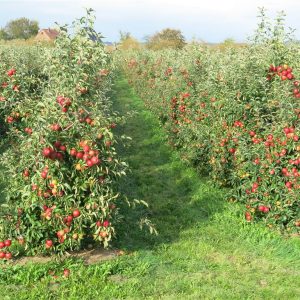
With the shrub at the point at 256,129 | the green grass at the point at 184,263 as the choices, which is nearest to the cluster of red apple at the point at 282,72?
the shrub at the point at 256,129

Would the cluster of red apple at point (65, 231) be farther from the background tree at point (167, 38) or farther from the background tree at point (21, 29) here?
the background tree at point (21, 29)

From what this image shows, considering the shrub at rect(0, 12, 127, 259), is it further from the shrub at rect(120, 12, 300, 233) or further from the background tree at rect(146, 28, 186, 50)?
the background tree at rect(146, 28, 186, 50)

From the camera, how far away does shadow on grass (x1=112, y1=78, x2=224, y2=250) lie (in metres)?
6.18

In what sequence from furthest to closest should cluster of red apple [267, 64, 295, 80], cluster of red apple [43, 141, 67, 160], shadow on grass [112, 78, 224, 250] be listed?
1. cluster of red apple [267, 64, 295, 80]
2. shadow on grass [112, 78, 224, 250]
3. cluster of red apple [43, 141, 67, 160]

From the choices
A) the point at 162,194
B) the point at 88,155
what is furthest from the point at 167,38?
the point at 88,155

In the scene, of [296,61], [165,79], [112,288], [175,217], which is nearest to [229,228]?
[175,217]

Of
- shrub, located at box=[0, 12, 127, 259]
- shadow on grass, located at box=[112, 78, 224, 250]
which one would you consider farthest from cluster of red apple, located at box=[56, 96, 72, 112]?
shadow on grass, located at box=[112, 78, 224, 250]

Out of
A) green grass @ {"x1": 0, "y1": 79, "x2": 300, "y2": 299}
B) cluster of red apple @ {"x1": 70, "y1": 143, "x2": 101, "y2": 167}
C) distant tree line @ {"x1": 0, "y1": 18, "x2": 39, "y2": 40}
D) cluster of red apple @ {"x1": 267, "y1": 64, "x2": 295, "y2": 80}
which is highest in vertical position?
distant tree line @ {"x1": 0, "y1": 18, "x2": 39, "y2": 40}

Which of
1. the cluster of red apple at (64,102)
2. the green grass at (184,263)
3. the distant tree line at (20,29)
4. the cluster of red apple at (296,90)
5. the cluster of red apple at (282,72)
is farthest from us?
the distant tree line at (20,29)

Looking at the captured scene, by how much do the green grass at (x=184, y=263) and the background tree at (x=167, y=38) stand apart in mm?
39823

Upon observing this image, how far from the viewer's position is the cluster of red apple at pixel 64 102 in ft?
16.4

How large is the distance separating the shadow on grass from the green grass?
0.06 feet

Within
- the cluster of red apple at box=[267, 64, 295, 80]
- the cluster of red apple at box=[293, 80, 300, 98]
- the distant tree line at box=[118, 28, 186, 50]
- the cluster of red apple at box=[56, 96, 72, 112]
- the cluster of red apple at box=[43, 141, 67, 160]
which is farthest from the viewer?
the distant tree line at box=[118, 28, 186, 50]

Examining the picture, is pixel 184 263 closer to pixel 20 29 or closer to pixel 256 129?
pixel 256 129
